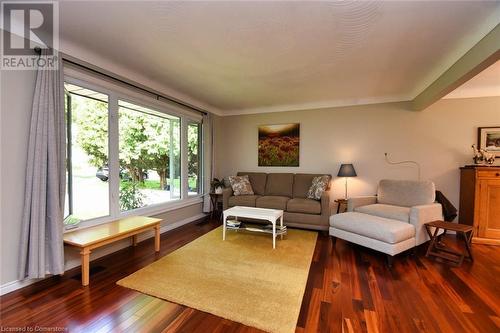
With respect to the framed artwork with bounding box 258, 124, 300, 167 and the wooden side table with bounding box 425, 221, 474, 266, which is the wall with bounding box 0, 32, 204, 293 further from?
the wooden side table with bounding box 425, 221, 474, 266

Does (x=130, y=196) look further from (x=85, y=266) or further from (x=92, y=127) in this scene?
(x=85, y=266)

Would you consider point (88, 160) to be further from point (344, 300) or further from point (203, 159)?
point (344, 300)

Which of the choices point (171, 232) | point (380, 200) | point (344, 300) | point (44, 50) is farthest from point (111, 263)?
point (380, 200)

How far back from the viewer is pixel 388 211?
3.05 meters

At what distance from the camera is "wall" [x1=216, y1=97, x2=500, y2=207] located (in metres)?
3.68

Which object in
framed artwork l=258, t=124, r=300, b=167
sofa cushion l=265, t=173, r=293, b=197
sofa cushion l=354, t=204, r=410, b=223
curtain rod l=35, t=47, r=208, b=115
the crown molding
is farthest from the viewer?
framed artwork l=258, t=124, r=300, b=167

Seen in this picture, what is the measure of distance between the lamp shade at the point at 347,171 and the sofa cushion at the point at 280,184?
947 mm

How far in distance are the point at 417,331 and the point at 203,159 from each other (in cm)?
408

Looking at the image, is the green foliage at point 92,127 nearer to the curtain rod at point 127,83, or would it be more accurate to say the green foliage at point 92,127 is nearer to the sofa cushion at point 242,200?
the curtain rod at point 127,83

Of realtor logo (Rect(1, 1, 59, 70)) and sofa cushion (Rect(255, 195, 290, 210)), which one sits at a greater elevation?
realtor logo (Rect(1, 1, 59, 70))

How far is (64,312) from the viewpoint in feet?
5.66

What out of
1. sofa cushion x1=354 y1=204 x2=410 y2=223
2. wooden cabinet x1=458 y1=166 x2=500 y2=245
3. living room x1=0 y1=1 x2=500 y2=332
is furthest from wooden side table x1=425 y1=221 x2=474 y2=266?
wooden cabinet x1=458 y1=166 x2=500 y2=245

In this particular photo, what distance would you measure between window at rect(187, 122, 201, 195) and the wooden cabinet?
4615 millimetres

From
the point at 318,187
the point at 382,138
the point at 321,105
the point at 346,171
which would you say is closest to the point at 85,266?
the point at 318,187
